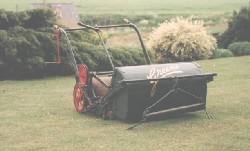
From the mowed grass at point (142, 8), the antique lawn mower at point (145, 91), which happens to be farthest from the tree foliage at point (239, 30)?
the mowed grass at point (142, 8)

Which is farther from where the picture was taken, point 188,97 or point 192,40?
point 192,40

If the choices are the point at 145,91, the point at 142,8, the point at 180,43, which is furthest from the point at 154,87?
the point at 142,8

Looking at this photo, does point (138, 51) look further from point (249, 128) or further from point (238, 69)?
point (249, 128)

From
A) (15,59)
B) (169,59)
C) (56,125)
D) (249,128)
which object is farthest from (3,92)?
(169,59)

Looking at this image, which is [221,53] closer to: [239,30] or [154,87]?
[239,30]

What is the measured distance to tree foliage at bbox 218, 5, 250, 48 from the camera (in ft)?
86.9

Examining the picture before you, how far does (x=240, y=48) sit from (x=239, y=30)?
277 centimetres

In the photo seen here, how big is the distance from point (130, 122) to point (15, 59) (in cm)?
770

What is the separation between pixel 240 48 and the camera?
79.7 ft

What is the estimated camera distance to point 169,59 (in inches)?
869

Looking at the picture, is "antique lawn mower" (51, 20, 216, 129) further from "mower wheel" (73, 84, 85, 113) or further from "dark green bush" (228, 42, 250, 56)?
"dark green bush" (228, 42, 250, 56)

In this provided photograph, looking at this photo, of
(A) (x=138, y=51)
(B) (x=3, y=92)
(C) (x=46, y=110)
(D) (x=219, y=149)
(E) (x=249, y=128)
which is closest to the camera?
(D) (x=219, y=149)

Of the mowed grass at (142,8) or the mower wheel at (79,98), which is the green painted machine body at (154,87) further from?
the mowed grass at (142,8)

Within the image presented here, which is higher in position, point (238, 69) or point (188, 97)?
point (188, 97)
